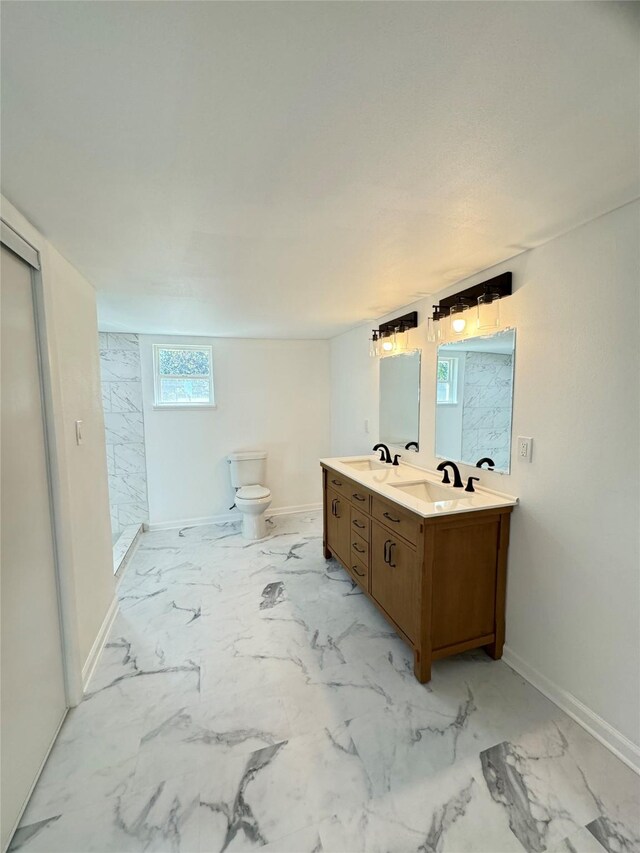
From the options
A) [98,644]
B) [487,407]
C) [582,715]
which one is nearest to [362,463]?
A: [487,407]

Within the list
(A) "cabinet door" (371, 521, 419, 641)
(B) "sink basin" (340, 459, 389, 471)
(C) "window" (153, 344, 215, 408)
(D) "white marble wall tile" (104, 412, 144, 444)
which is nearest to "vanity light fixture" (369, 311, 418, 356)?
(B) "sink basin" (340, 459, 389, 471)

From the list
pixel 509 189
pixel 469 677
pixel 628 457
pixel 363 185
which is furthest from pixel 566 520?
pixel 363 185

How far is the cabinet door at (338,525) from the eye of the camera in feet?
8.84

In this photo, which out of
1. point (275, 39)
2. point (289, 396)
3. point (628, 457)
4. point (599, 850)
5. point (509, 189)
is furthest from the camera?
point (289, 396)

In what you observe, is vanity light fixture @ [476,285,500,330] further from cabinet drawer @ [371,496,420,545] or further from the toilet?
the toilet

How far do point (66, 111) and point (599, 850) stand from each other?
2.63 metres

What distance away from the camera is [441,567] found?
5.89 feet

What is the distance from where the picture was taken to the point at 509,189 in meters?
1.25

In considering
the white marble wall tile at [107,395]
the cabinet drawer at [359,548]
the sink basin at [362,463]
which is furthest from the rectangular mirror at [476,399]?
the white marble wall tile at [107,395]

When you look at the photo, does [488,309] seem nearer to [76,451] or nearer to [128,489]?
[76,451]

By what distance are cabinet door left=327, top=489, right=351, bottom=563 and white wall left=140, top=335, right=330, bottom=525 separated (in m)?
1.44

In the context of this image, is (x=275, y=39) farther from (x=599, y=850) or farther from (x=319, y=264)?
(x=599, y=850)

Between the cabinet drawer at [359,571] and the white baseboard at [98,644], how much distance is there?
5.22ft

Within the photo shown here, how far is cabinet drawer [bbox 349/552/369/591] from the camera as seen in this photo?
7.80 ft
